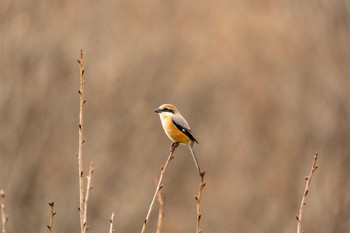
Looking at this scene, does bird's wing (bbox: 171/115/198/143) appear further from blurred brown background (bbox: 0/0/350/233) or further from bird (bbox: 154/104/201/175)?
blurred brown background (bbox: 0/0/350/233)

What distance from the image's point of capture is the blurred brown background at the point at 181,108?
505 inches

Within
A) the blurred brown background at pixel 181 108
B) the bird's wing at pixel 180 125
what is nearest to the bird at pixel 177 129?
the bird's wing at pixel 180 125

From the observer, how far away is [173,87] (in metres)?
16.3

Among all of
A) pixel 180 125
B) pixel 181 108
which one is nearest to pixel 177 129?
pixel 180 125

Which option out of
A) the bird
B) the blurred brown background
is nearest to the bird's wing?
the bird

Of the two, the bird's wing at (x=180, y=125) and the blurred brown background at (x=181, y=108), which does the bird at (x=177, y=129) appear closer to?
the bird's wing at (x=180, y=125)

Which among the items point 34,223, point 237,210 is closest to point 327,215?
point 237,210

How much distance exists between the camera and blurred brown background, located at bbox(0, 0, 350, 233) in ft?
42.1

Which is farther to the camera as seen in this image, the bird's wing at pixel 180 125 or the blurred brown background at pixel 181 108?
the blurred brown background at pixel 181 108

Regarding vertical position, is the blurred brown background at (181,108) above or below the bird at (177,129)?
above

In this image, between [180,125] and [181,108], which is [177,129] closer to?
[180,125]

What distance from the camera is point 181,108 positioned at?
50.9 ft

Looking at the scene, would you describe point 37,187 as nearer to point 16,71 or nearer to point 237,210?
point 16,71

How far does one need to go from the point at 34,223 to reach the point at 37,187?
5.29ft
